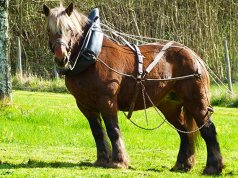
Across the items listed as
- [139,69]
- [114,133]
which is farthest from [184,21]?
[114,133]

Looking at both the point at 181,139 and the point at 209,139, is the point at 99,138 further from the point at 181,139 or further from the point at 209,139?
the point at 209,139

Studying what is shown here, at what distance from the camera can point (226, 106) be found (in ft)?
64.6

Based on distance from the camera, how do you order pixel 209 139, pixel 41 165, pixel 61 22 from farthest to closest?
pixel 209 139 < pixel 41 165 < pixel 61 22

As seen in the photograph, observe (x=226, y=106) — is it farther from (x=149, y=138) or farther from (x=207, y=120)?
(x=207, y=120)

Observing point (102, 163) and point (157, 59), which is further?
point (157, 59)

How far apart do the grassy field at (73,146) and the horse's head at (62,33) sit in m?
1.49

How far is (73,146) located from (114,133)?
2868 mm

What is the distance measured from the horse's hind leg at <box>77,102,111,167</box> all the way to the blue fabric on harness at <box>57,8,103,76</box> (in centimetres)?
70

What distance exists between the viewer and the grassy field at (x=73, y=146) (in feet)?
26.0

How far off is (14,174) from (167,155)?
11.5 ft

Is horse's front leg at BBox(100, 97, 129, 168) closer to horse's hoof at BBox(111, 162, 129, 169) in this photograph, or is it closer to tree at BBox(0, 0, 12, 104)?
horse's hoof at BBox(111, 162, 129, 169)

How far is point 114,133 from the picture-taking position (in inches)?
319

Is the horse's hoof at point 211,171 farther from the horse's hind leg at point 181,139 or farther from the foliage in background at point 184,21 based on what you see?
the foliage in background at point 184,21

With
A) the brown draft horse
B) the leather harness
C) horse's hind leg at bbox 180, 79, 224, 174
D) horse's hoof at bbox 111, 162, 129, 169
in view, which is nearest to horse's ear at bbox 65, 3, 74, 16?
the brown draft horse
